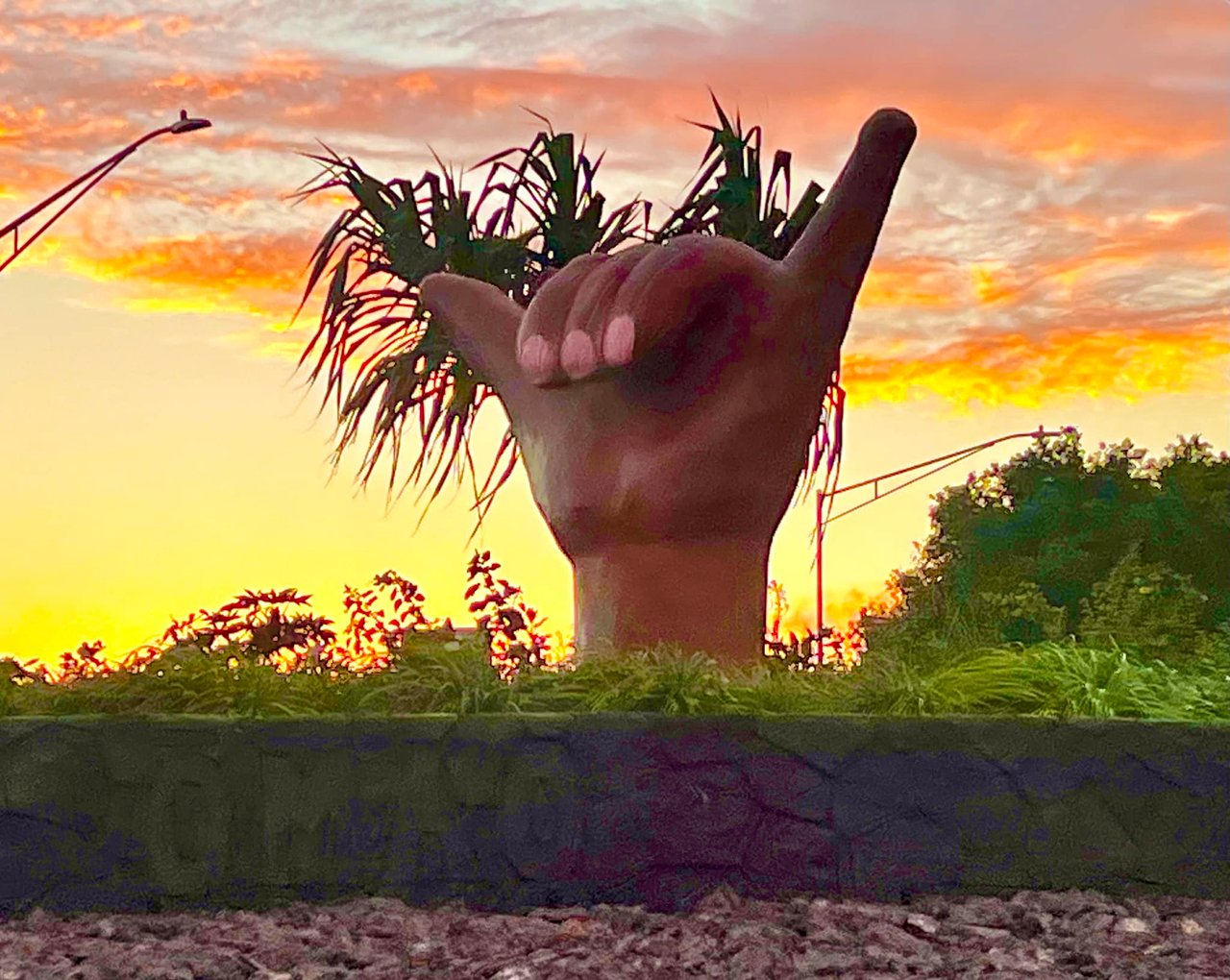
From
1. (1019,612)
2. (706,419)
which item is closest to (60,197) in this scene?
(706,419)

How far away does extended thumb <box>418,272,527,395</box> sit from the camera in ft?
30.6

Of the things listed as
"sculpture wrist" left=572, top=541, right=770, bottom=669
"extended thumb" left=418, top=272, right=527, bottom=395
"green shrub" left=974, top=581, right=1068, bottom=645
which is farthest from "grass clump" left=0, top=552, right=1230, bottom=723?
"green shrub" left=974, top=581, right=1068, bottom=645

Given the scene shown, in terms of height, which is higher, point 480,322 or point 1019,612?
point 480,322

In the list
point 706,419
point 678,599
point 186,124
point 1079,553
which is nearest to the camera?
point 706,419

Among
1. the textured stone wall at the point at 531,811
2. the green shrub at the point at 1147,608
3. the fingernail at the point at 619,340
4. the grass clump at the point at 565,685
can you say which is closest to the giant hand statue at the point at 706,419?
the fingernail at the point at 619,340

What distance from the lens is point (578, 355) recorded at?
7.76 m

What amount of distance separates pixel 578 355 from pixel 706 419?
78cm

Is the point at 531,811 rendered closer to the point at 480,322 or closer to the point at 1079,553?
the point at 480,322

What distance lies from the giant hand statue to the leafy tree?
4.87 m

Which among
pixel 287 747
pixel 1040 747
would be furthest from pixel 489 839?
pixel 1040 747

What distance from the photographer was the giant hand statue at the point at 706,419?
→ 806cm

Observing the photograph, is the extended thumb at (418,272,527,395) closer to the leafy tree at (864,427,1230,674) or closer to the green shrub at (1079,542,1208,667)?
the leafy tree at (864,427,1230,674)

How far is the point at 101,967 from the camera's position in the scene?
5234 mm

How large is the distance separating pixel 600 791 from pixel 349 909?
1007 millimetres
